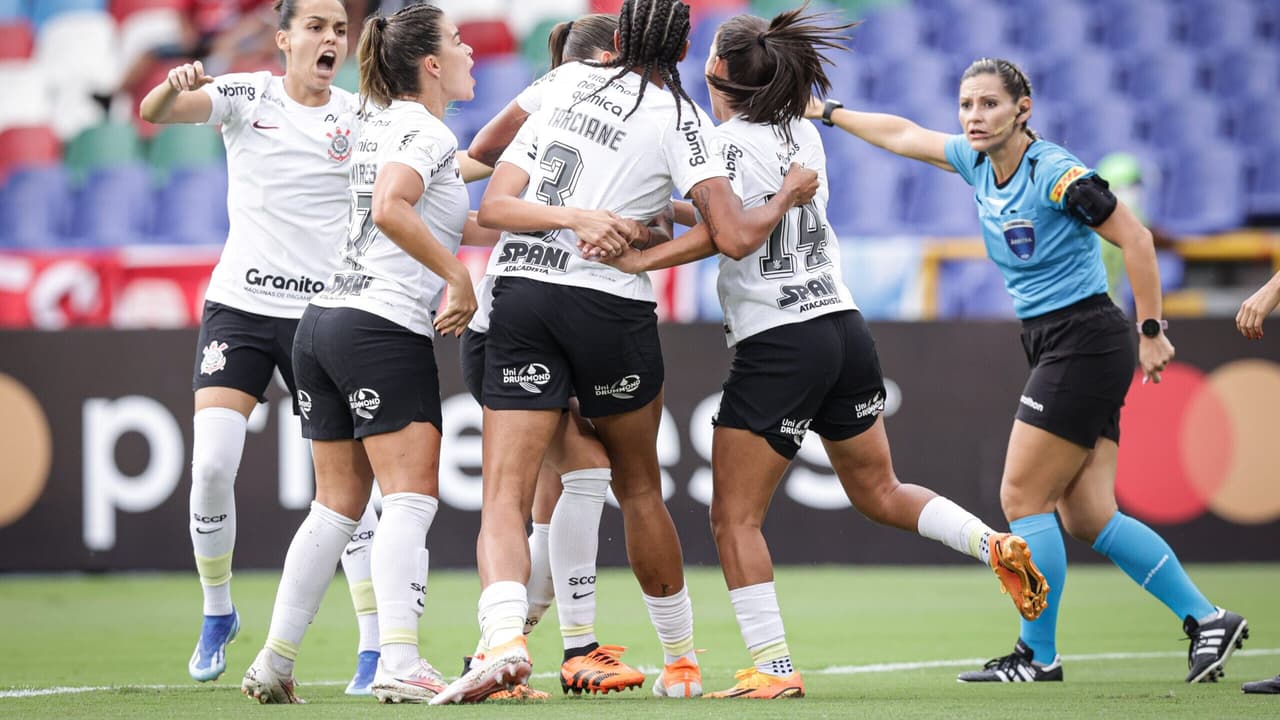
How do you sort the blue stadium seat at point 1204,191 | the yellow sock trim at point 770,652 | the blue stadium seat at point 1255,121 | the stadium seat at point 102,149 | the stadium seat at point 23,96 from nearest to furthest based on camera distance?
the yellow sock trim at point 770,652
the blue stadium seat at point 1204,191
the blue stadium seat at point 1255,121
the stadium seat at point 102,149
the stadium seat at point 23,96

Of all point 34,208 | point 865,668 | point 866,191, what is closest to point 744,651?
point 865,668

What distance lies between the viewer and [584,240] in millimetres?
4312

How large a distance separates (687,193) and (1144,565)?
227 centimetres

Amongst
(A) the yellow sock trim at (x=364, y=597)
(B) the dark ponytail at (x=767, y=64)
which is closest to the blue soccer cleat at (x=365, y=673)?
(A) the yellow sock trim at (x=364, y=597)

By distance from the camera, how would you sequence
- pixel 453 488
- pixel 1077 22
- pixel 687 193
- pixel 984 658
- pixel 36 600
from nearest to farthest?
pixel 687 193 < pixel 984 658 < pixel 36 600 < pixel 453 488 < pixel 1077 22

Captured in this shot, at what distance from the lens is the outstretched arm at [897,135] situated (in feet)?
18.4

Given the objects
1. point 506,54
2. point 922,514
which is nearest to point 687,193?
point 922,514

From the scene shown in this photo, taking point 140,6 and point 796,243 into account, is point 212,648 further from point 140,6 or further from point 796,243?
point 140,6

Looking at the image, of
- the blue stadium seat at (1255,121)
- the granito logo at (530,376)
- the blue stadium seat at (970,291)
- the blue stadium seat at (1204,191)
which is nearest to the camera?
the granito logo at (530,376)

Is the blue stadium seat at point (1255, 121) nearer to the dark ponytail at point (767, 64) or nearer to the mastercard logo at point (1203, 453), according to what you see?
the mastercard logo at point (1203, 453)

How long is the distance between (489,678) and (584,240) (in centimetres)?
126

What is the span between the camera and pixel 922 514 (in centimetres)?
489

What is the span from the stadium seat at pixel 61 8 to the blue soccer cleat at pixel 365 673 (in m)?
11.4

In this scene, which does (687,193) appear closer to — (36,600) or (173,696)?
(173,696)
